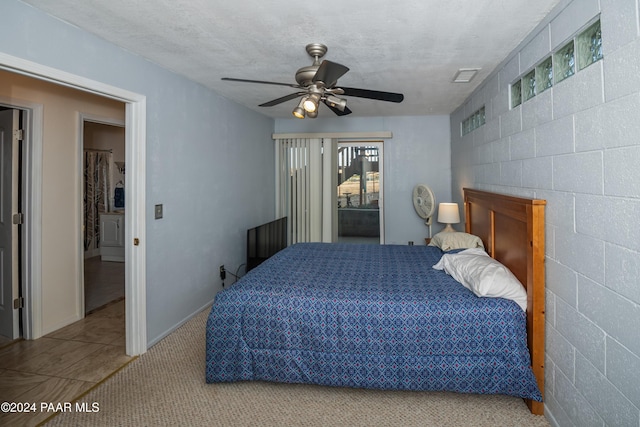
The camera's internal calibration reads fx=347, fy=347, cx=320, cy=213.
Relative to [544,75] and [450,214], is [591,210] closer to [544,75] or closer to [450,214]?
[544,75]

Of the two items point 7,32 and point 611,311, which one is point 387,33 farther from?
Answer: point 7,32

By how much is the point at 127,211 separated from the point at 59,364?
1262 millimetres

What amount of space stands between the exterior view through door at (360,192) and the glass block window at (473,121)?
1.32 m

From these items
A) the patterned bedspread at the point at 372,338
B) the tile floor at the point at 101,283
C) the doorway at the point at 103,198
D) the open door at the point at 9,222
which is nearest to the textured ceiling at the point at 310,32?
the open door at the point at 9,222

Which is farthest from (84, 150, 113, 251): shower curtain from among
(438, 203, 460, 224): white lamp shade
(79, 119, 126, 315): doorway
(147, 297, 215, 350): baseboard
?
(438, 203, 460, 224): white lamp shade

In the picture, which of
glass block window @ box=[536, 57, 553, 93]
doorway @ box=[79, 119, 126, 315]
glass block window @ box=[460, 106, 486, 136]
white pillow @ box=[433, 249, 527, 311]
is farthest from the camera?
doorway @ box=[79, 119, 126, 315]

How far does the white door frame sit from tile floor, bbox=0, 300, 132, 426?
201mm

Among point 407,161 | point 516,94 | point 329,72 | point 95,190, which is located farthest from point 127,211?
point 95,190

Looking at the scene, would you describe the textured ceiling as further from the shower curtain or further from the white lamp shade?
the shower curtain

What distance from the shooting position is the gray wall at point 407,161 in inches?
198

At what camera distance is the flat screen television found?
4023 millimetres

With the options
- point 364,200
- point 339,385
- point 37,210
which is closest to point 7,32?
point 37,210

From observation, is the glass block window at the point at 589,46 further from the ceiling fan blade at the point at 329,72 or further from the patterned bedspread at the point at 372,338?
the patterned bedspread at the point at 372,338

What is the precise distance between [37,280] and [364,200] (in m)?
4.07
